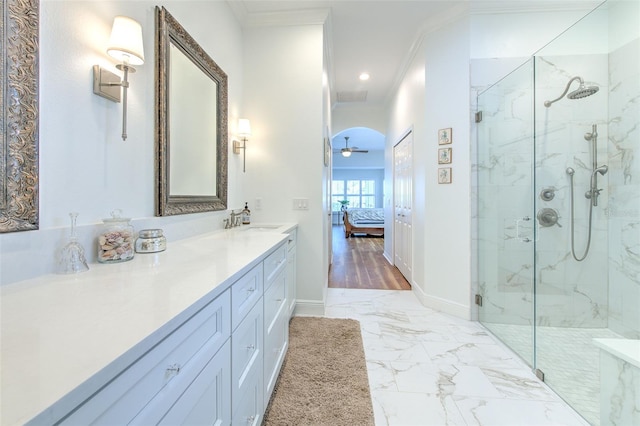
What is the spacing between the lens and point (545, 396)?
5.19 ft

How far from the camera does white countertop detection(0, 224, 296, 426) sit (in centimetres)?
36

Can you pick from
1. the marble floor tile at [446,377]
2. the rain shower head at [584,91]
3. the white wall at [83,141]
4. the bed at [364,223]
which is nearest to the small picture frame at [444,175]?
the rain shower head at [584,91]

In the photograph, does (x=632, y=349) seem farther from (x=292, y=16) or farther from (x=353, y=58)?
(x=353, y=58)

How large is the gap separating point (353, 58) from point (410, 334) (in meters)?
3.41

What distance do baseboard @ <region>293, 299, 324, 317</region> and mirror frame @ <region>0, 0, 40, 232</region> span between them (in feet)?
6.89

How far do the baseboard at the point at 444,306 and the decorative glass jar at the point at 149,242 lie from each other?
2572mm

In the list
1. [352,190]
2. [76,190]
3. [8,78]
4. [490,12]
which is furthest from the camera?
[352,190]

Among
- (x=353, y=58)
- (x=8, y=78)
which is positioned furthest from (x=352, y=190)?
(x=8, y=78)

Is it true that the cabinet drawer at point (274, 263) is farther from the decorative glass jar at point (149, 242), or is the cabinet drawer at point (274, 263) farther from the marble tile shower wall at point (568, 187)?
the marble tile shower wall at point (568, 187)

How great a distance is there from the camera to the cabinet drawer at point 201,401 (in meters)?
0.55

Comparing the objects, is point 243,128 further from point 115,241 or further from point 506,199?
point 506,199

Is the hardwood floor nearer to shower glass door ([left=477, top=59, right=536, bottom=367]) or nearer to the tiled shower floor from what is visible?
shower glass door ([left=477, top=59, right=536, bottom=367])

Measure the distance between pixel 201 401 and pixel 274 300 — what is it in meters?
0.80

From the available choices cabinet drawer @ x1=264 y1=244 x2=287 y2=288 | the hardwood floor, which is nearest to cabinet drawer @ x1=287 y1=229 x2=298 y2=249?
cabinet drawer @ x1=264 y1=244 x2=287 y2=288
